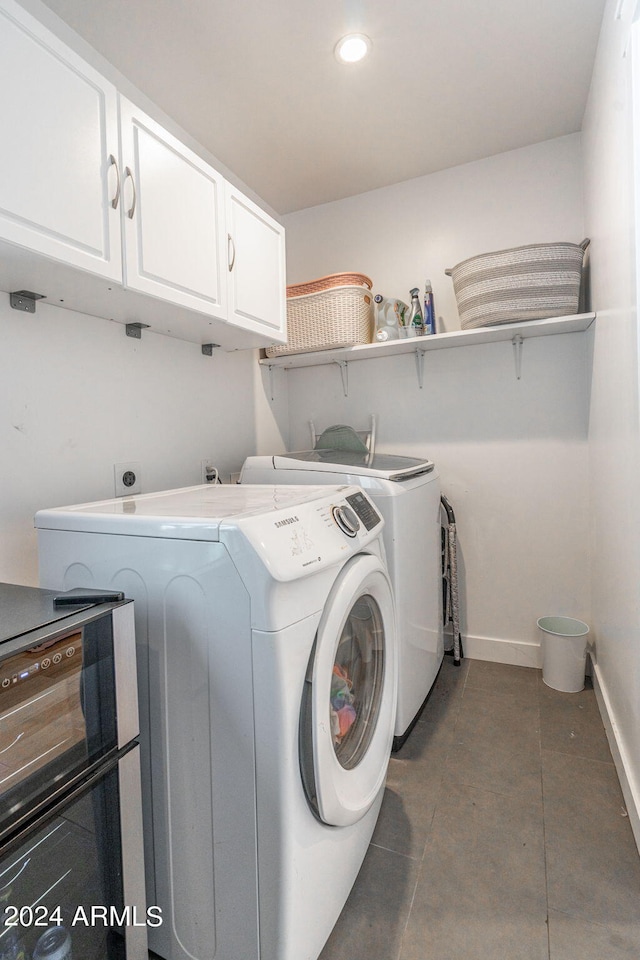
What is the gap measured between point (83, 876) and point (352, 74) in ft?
8.33

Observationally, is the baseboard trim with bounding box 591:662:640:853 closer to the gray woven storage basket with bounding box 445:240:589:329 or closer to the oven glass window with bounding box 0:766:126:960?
the oven glass window with bounding box 0:766:126:960

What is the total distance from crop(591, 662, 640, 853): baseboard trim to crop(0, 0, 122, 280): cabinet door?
2.14 meters

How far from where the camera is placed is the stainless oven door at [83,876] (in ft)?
2.46

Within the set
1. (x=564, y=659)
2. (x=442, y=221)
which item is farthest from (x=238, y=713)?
(x=442, y=221)

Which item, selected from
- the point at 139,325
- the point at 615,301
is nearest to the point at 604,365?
the point at 615,301

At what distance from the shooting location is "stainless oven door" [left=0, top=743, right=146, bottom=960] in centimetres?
75

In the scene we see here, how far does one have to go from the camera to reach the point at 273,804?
916mm

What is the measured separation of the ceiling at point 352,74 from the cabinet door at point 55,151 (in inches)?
23.3

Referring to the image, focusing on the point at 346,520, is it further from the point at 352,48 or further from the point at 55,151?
the point at 352,48

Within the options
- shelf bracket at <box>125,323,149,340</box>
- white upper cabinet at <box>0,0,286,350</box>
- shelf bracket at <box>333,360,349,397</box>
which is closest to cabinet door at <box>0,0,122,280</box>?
white upper cabinet at <box>0,0,286,350</box>

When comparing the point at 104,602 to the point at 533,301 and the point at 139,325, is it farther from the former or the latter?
the point at 533,301

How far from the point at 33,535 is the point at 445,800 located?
1.58 m

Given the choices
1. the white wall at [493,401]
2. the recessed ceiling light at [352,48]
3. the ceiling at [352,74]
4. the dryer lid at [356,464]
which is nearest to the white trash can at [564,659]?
the white wall at [493,401]

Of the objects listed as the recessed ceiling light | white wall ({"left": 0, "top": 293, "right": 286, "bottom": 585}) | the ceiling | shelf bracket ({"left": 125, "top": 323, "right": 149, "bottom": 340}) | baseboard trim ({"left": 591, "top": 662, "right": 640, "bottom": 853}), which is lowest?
baseboard trim ({"left": 591, "top": 662, "right": 640, "bottom": 853})
